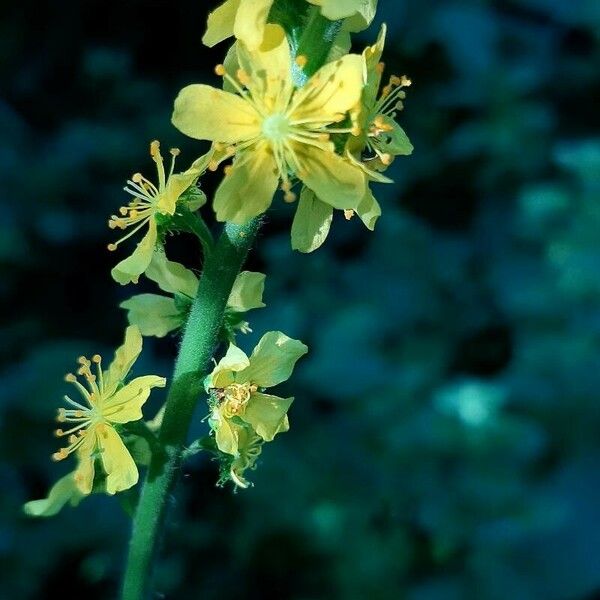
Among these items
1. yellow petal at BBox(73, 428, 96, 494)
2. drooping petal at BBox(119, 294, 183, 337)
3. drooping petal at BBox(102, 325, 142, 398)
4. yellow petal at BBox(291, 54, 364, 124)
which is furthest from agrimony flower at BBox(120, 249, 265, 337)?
yellow petal at BBox(291, 54, 364, 124)

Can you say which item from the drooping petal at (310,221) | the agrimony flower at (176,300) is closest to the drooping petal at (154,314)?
the agrimony flower at (176,300)

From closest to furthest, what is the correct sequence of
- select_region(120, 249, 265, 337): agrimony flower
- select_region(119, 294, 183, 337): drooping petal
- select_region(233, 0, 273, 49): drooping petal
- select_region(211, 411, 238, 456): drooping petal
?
select_region(233, 0, 273, 49): drooping petal, select_region(211, 411, 238, 456): drooping petal, select_region(120, 249, 265, 337): agrimony flower, select_region(119, 294, 183, 337): drooping petal

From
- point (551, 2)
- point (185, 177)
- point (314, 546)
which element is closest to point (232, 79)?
point (185, 177)

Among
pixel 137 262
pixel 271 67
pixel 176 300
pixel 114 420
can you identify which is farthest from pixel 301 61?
pixel 114 420

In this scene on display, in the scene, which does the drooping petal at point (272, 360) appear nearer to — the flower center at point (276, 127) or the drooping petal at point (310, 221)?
the drooping petal at point (310, 221)

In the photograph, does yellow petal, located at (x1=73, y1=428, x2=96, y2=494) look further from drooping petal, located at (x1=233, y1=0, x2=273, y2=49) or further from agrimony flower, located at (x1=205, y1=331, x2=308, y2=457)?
drooping petal, located at (x1=233, y1=0, x2=273, y2=49)

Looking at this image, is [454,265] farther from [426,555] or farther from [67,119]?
[67,119]

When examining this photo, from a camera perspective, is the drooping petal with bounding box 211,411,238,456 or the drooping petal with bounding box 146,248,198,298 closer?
the drooping petal with bounding box 211,411,238,456
